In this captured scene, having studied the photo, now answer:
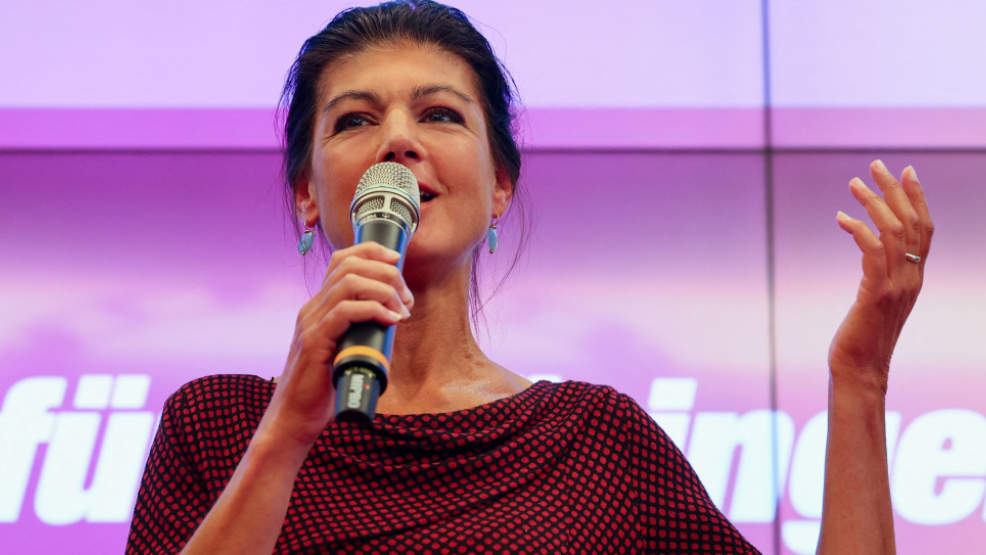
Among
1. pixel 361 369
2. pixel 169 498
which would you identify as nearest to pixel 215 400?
pixel 169 498

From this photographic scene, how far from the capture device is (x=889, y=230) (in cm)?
109

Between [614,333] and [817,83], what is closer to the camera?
[614,333]

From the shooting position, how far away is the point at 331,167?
1.27 metres

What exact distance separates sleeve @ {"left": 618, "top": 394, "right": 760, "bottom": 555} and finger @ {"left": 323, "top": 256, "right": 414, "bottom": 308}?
0.63 m

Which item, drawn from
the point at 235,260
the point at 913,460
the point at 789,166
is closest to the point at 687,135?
the point at 789,166

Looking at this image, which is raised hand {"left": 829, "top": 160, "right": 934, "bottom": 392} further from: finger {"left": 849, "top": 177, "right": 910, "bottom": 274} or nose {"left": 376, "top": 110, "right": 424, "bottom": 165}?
nose {"left": 376, "top": 110, "right": 424, "bottom": 165}

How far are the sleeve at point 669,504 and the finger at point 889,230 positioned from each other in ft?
1.33

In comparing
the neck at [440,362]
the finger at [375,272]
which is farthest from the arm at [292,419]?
the neck at [440,362]

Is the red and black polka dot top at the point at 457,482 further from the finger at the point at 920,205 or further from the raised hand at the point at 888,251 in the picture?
the finger at the point at 920,205

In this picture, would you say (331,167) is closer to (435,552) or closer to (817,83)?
(435,552)

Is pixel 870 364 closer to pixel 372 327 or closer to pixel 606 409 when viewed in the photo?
pixel 606 409

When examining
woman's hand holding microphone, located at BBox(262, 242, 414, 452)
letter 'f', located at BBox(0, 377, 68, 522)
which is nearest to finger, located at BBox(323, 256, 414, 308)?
woman's hand holding microphone, located at BBox(262, 242, 414, 452)

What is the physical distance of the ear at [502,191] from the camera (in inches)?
60.5

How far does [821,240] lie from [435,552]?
1.68m
